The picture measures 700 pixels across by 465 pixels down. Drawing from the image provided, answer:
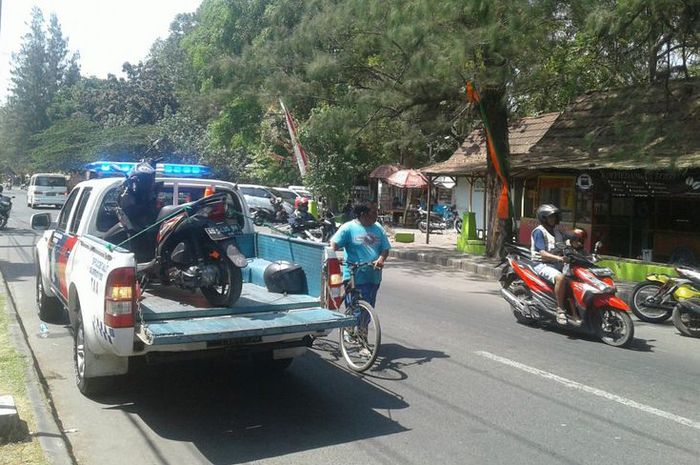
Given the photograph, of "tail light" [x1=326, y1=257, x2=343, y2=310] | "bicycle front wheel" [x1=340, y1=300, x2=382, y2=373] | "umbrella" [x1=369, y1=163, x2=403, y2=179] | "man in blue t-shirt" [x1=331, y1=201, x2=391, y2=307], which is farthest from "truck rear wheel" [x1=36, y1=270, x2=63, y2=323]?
"umbrella" [x1=369, y1=163, x2=403, y2=179]

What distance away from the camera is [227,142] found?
1596 inches

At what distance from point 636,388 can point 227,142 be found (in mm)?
36120

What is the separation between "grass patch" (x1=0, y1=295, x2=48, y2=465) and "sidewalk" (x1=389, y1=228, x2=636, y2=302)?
31.6 ft

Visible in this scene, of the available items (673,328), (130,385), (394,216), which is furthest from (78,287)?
(394,216)

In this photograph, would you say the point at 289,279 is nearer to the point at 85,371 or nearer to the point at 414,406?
the point at 414,406

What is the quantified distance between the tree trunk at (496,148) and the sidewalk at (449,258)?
538 millimetres

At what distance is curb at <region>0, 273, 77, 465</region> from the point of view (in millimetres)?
4453

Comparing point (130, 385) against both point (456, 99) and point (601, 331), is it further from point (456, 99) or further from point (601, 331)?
point (456, 99)

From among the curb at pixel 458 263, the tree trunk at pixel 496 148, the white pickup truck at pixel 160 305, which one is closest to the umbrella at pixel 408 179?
the curb at pixel 458 263

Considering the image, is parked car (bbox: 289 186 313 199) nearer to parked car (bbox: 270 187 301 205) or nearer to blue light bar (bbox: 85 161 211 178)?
parked car (bbox: 270 187 301 205)

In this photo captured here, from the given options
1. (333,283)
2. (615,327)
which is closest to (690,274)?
(615,327)

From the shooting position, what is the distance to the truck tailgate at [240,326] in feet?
15.9

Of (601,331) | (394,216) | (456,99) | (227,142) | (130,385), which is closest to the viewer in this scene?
(130,385)

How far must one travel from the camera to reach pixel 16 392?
5574 mm
